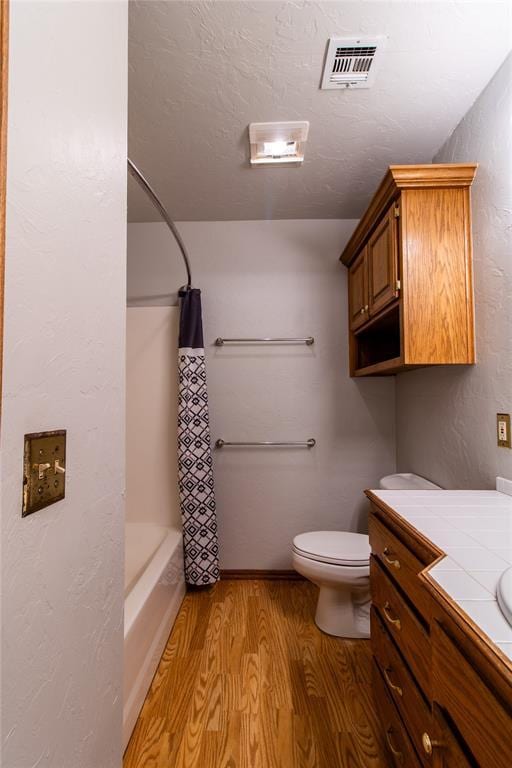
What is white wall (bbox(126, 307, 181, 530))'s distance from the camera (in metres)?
2.44

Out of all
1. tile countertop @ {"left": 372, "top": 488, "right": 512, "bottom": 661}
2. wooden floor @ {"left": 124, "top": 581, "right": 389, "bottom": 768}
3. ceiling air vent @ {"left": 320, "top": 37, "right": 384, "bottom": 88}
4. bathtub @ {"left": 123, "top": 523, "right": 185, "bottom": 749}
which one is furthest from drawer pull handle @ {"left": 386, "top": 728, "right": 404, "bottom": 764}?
ceiling air vent @ {"left": 320, "top": 37, "right": 384, "bottom": 88}

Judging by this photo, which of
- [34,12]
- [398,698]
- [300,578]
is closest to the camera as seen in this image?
[34,12]

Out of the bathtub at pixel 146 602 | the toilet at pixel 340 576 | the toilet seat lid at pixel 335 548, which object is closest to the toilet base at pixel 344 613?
the toilet at pixel 340 576

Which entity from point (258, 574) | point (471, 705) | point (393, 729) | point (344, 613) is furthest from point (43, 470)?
point (258, 574)

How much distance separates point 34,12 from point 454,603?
117cm

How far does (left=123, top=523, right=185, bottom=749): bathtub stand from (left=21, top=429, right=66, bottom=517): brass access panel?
3.05ft

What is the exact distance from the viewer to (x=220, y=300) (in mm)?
2467

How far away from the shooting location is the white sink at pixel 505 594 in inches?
23.0

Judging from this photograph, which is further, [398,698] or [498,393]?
[498,393]

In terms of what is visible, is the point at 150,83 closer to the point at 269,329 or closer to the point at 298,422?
the point at 269,329

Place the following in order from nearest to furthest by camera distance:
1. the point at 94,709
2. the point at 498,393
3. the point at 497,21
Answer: the point at 94,709 < the point at 497,21 < the point at 498,393

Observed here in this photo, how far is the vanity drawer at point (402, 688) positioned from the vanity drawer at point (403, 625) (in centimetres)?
3

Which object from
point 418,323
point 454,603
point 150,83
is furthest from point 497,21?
point 454,603

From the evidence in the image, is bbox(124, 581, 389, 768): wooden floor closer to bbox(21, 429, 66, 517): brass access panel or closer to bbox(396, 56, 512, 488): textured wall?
bbox(396, 56, 512, 488): textured wall
